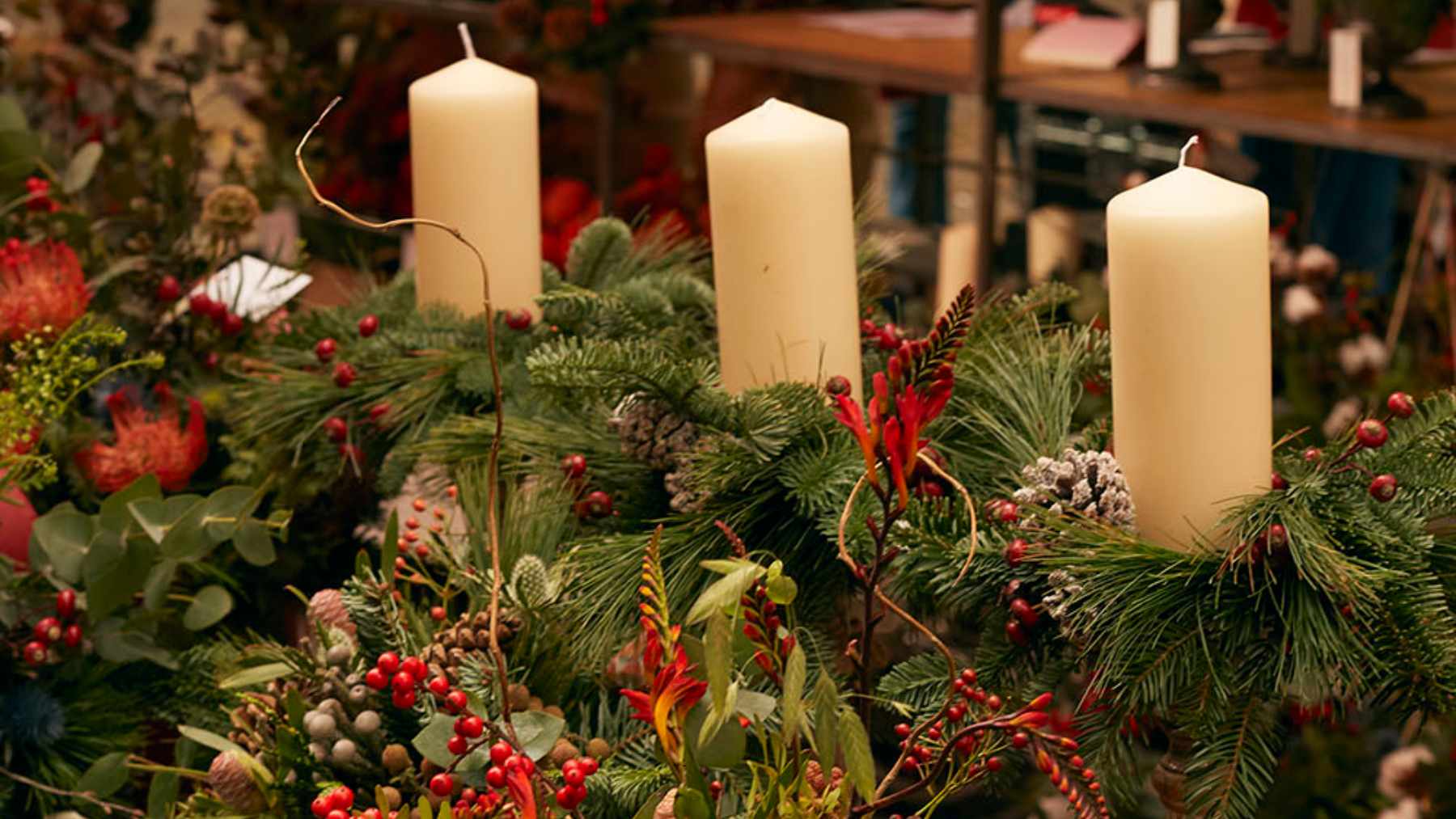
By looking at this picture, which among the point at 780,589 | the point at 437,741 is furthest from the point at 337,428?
the point at 780,589

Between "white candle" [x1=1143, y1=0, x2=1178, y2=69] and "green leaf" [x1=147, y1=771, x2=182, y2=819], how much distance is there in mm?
1482

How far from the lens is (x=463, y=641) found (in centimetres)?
59

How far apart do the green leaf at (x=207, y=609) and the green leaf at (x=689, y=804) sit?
0.34 metres

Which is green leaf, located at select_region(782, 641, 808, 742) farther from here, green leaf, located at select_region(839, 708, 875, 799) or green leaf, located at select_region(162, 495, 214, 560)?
green leaf, located at select_region(162, 495, 214, 560)

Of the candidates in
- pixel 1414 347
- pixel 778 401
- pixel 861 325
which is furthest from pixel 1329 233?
pixel 778 401

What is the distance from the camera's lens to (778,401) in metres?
0.62

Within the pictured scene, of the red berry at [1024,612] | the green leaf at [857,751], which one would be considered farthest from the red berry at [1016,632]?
the green leaf at [857,751]

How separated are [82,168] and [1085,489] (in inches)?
27.3

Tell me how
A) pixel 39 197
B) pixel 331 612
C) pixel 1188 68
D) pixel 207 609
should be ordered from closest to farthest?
pixel 331 612, pixel 207 609, pixel 39 197, pixel 1188 68

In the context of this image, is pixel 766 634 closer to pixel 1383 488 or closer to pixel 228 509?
pixel 1383 488

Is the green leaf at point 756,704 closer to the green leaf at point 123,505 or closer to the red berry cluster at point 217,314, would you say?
the green leaf at point 123,505

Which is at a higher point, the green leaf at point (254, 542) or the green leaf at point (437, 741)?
the green leaf at point (437, 741)

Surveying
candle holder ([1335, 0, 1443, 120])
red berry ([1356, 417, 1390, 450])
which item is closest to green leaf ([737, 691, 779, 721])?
red berry ([1356, 417, 1390, 450])

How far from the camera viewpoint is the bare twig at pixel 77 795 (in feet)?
2.11
